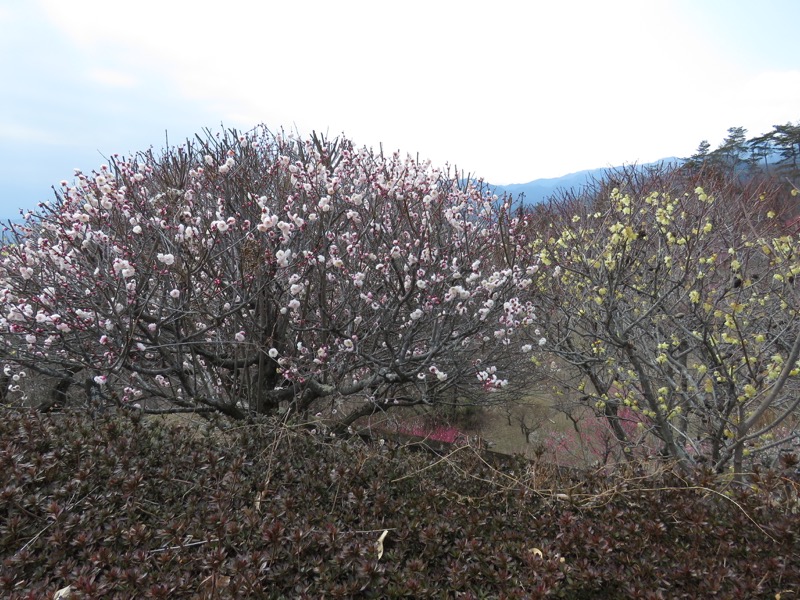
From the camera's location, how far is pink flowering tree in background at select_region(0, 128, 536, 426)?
4.57 metres

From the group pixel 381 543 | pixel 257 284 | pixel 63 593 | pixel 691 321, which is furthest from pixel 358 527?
pixel 691 321

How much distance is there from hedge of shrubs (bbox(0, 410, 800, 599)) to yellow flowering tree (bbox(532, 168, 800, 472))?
1184 mm

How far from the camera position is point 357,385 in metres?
5.70

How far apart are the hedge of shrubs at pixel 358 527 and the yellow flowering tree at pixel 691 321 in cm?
118

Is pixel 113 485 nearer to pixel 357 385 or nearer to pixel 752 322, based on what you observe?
pixel 357 385

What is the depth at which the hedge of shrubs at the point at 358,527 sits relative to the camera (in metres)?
1.88

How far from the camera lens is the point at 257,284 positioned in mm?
4500

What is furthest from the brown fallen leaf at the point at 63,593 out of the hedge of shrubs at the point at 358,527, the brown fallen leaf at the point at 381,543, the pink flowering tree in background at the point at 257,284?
the pink flowering tree in background at the point at 257,284

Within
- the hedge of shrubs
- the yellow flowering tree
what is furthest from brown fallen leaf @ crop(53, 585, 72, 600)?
the yellow flowering tree

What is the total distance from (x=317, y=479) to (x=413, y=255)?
2.91m

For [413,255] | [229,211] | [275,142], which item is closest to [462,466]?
[413,255]

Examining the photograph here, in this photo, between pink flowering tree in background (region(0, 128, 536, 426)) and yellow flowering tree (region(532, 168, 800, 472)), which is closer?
yellow flowering tree (region(532, 168, 800, 472))

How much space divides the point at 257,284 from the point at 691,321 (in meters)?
4.95

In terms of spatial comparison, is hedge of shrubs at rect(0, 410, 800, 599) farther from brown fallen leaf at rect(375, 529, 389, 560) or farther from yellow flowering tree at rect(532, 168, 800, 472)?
yellow flowering tree at rect(532, 168, 800, 472)
